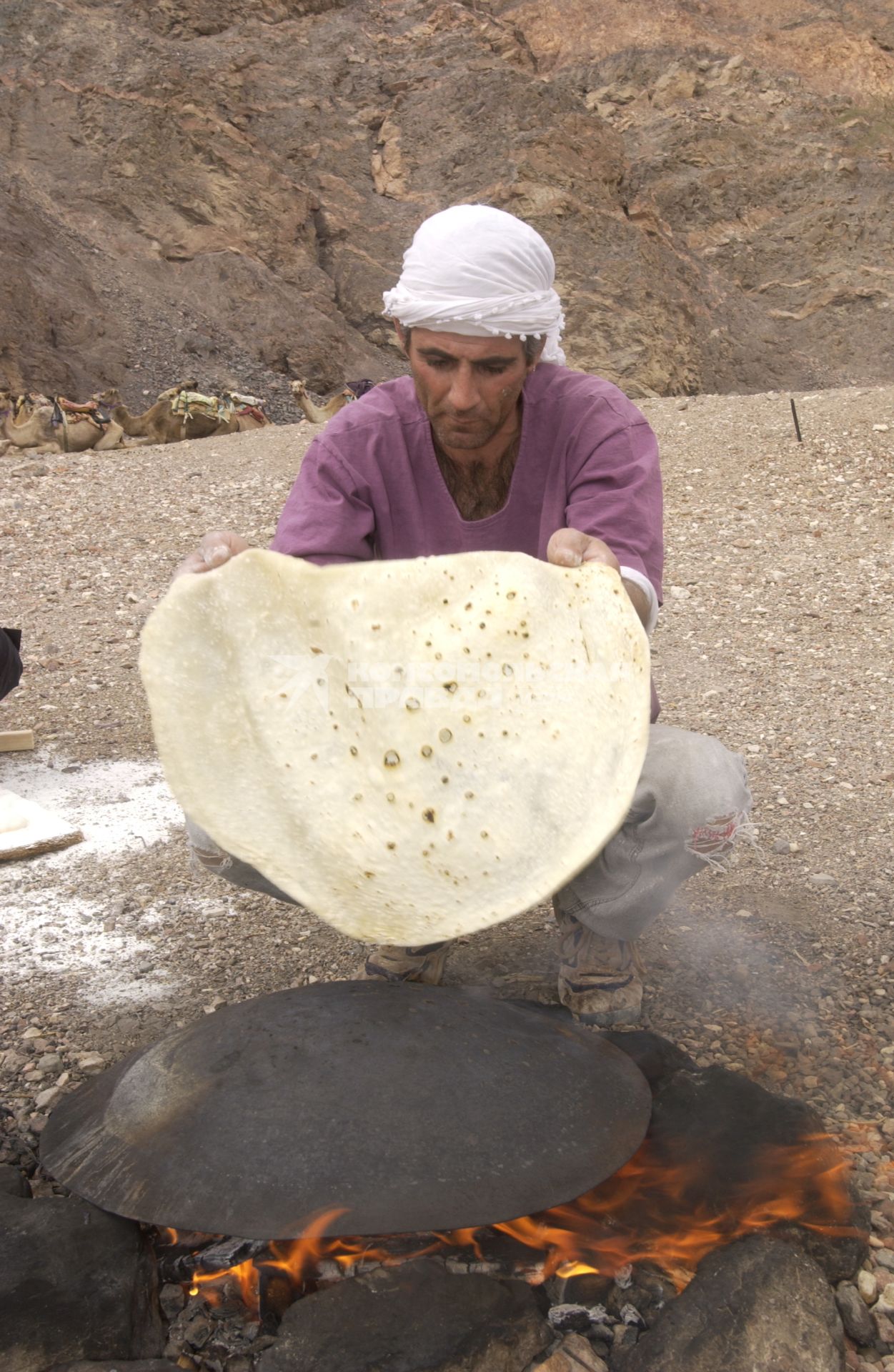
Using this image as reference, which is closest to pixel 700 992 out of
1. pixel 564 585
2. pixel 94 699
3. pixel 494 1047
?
pixel 494 1047

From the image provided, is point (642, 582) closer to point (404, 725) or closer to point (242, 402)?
point (404, 725)

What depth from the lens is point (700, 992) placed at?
6.70 feet

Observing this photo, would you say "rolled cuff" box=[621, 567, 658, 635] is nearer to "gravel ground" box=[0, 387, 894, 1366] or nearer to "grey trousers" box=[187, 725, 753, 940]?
"grey trousers" box=[187, 725, 753, 940]

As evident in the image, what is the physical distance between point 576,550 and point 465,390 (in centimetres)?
36

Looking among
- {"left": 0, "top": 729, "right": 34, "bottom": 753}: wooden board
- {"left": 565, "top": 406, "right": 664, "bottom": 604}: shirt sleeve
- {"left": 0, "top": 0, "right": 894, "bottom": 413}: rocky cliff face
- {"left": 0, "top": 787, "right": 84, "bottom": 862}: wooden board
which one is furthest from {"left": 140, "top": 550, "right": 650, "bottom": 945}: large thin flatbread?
{"left": 0, "top": 0, "right": 894, "bottom": 413}: rocky cliff face

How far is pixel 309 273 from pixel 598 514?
42.0 feet

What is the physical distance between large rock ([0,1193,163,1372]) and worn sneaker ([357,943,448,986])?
683 mm

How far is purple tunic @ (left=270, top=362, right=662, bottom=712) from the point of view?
1.81 meters

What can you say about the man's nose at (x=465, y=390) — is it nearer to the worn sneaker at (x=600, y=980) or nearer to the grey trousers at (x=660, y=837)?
the grey trousers at (x=660, y=837)

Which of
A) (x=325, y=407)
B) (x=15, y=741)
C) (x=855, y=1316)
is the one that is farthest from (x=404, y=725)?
(x=325, y=407)

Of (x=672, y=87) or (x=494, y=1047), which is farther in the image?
(x=672, y=87)

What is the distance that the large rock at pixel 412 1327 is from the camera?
1235 millimetres

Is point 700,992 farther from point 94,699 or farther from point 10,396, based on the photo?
point 10,396

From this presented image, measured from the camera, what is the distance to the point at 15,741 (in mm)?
3383
